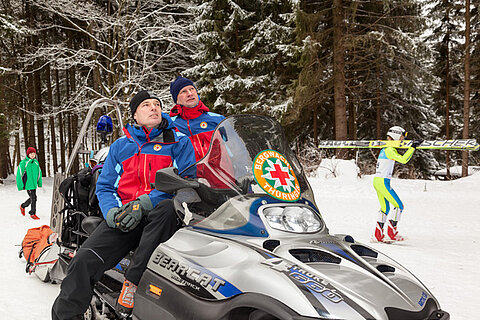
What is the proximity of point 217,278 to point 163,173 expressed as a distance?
708 mm

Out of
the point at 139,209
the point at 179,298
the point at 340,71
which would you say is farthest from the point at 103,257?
the point at 340,71

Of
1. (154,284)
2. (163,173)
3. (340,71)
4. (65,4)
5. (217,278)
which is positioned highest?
(65,4)

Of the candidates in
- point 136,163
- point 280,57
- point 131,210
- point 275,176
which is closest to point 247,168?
point 275,176

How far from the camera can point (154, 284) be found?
2.44 metres

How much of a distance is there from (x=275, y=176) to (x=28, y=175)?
10051mm

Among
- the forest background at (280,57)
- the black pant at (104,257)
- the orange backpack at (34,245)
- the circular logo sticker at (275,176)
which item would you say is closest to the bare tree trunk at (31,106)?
the forest background at (280,57)

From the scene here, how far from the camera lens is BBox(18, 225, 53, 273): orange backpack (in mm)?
4945

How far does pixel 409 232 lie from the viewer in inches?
297

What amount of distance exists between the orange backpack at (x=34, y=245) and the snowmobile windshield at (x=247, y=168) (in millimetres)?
3418

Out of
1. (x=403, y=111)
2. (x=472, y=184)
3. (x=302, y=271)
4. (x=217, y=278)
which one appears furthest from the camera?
(x=403, y=111)

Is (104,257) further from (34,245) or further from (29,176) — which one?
(29,176)

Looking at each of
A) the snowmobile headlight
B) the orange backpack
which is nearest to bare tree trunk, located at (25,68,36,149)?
the orange backpack

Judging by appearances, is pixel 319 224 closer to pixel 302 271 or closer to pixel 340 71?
pixel 302 271

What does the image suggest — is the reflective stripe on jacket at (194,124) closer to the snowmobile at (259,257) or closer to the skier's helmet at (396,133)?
the snowmobile at (259,257)
